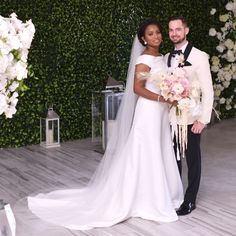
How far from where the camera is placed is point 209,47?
7.49m

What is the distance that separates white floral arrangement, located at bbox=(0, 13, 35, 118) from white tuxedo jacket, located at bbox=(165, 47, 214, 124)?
1494 mm

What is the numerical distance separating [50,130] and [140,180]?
8.36ft

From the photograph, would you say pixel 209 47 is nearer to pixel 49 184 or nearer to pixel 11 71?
pixel 49 184

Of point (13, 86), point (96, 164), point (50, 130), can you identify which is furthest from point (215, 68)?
point (13, 86)

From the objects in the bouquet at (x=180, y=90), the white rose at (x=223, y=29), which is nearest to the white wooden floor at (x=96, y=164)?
the bouquet at (x=180, y=90)

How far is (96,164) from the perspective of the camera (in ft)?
17.4

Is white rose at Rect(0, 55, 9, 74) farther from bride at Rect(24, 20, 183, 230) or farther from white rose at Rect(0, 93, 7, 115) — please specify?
bride at Rect(24, 20, 183, 230)

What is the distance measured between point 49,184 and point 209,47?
3.97 metres

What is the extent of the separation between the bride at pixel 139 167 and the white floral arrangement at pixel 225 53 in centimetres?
378

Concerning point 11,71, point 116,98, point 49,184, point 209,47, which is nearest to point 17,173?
point 49,184

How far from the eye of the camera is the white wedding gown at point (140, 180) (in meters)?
3.67

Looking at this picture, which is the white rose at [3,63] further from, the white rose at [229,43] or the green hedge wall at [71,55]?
the white rose at [229,43]

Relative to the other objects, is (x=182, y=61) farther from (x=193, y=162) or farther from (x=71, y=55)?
(x=71, y=55)

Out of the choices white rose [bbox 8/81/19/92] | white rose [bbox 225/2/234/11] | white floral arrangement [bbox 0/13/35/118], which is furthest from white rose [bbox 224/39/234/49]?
white rose [bbox 8/81/19/92]
